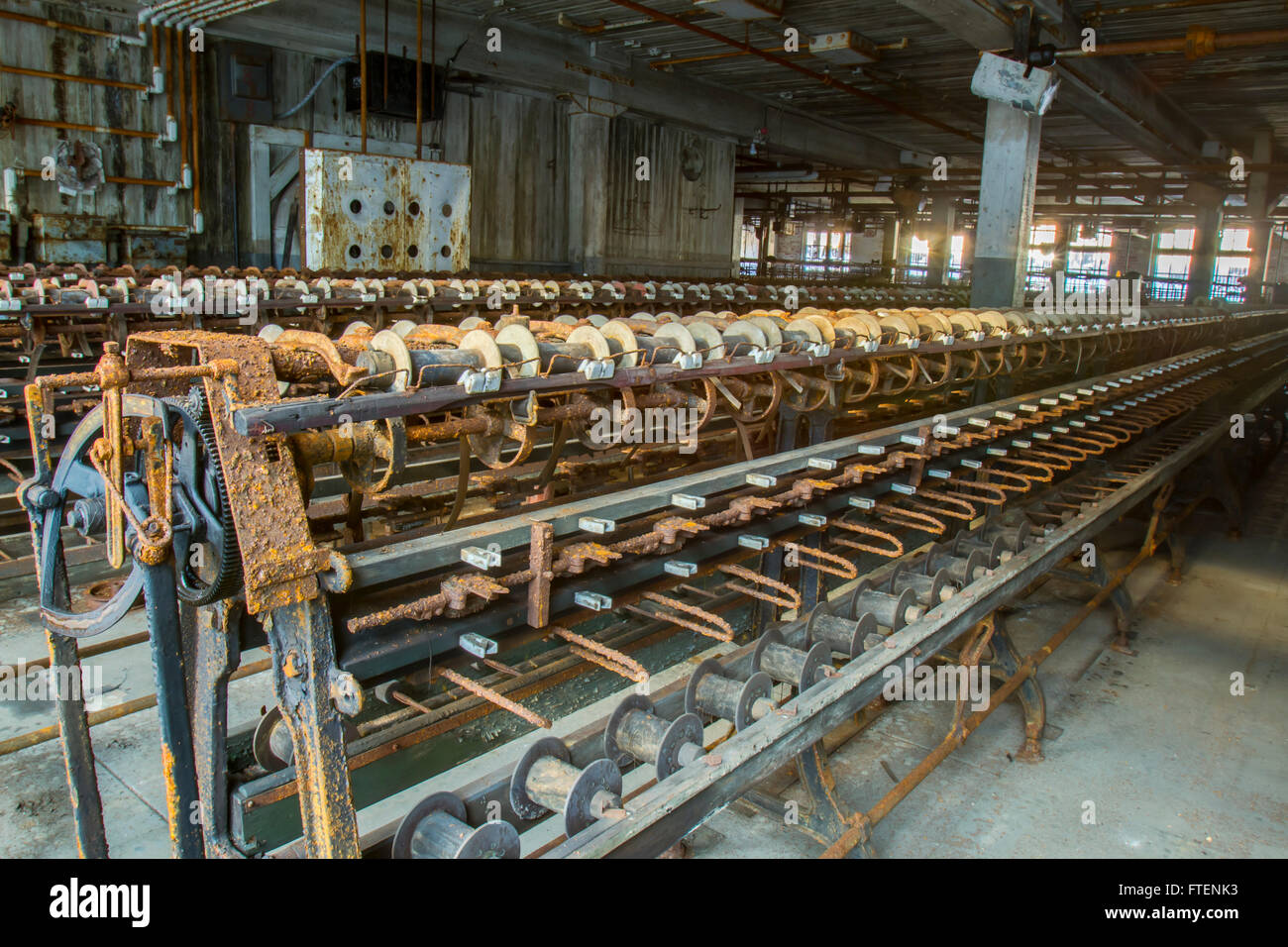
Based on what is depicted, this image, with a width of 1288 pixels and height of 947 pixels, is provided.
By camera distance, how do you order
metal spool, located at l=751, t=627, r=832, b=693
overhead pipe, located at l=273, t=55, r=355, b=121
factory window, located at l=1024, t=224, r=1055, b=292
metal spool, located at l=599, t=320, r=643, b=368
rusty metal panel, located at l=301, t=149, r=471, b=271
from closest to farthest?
metal spool, located at l=751, t=627, r=832, b=693 < metal spool, located at l=599, t=320, r=643, b=368 < rusty metal panel, located at l=301, t=149, r=471, b=271 < overhead pipe, located at l=273, t=55, r=355, b=121 < factory window, located at l=1024, t=224, r=1055, b=292

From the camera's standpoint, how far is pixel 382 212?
772cm

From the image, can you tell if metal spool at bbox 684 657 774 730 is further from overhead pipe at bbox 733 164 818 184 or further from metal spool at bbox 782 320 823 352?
overhead pipe at bbox 733 164 818 184

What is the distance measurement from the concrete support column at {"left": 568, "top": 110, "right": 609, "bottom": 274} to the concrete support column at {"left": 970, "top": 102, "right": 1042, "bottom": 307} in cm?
527

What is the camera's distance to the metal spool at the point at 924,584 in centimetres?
294

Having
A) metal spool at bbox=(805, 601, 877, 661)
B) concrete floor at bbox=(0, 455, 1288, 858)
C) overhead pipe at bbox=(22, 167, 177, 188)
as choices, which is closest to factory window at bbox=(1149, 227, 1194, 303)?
concrete floor at bbox=(0, 455, 1288, 858)

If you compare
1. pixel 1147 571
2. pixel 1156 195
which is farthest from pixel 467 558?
pixel 1156 195

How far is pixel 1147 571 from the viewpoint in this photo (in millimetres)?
6098

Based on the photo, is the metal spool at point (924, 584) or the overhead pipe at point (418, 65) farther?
the overhead pipe at point (418, 65)

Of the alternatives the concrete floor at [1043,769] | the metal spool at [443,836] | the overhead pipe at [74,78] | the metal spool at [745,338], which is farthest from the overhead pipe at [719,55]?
the metal spool at [443,836]

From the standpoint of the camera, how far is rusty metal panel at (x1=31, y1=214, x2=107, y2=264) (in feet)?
25.0

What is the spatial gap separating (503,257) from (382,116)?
2.26 m

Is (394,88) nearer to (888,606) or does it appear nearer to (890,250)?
(888,606)

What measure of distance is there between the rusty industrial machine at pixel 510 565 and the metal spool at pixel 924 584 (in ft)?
0.03

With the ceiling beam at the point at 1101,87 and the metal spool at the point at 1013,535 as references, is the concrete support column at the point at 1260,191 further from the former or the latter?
the metal spool at the point at 1013,535
